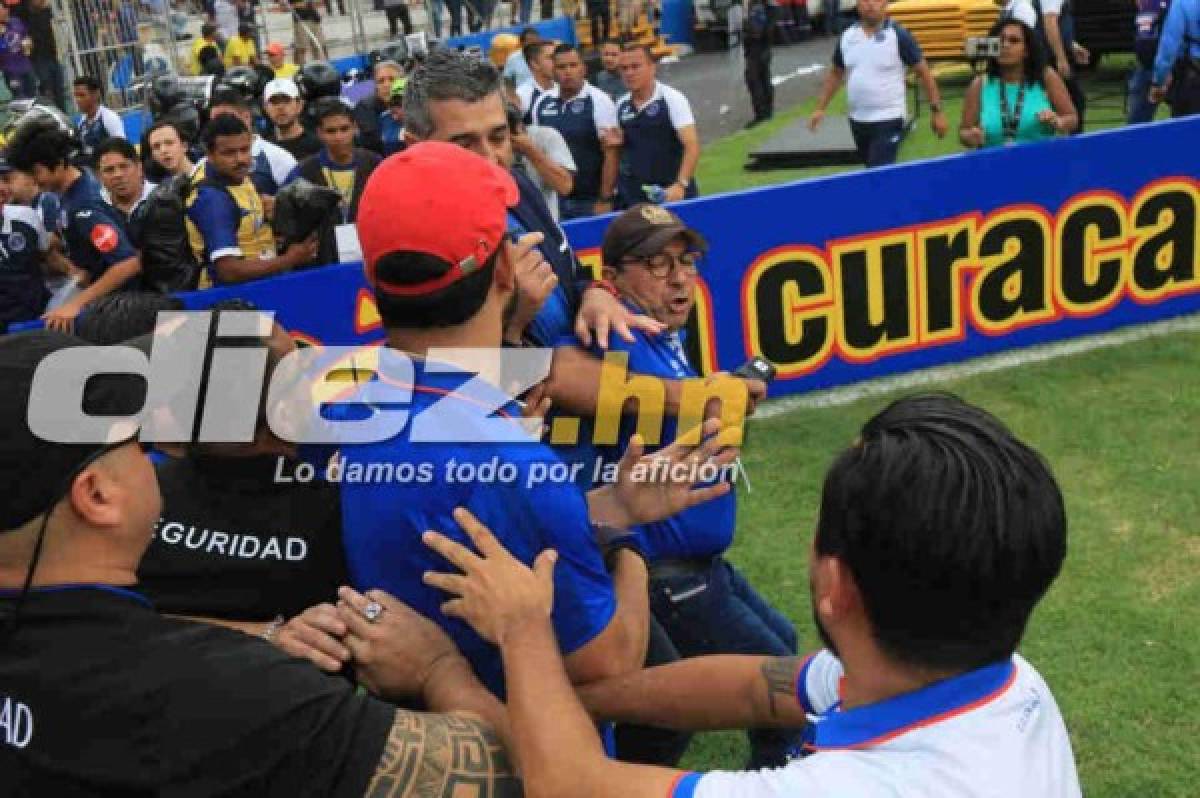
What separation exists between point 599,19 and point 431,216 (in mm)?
23886

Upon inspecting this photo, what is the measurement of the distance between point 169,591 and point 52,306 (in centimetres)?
536

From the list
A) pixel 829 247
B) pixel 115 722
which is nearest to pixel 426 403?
pixel 115 722

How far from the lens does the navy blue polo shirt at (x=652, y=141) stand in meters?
9.28

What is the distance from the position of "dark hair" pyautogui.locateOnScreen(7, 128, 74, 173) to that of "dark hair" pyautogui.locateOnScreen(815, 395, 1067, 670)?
7119 millimetres

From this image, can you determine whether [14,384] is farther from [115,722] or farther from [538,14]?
[538,14]

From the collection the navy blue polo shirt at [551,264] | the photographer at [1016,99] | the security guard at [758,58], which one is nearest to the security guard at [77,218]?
the navy blue polo shirt at [551,264]

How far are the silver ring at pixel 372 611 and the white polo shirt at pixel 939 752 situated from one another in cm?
63

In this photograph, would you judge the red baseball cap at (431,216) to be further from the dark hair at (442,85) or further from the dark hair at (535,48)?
the dark hair at (535,48)

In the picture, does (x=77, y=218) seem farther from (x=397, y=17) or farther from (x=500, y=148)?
(x=397, y=17)

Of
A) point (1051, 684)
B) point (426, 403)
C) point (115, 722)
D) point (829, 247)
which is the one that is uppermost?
point (426, 403)

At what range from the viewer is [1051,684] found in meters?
4.50

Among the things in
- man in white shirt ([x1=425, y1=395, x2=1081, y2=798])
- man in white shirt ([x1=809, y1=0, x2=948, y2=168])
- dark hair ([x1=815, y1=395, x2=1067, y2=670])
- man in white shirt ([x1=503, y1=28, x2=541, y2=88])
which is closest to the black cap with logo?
man in white shirt ([x1=425, y1=395, x2=1081, y2=798])

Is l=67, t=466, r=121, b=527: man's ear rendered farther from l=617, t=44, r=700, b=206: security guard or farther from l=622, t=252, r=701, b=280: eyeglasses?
l=617, t=44, r=700, b=206: security guard

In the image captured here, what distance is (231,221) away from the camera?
6820mm
